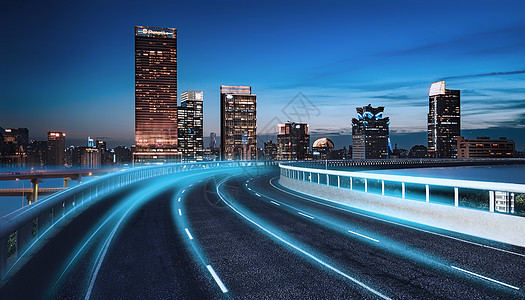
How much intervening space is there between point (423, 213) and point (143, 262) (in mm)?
10677

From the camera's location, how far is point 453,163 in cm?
10925

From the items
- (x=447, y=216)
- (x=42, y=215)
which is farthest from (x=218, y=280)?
(x=447, y=216)

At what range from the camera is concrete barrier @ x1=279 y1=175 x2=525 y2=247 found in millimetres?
10188

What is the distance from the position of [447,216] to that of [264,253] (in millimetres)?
7419

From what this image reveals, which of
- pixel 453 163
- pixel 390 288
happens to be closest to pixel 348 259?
pixel 390 288

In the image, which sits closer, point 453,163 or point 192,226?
point 192,226

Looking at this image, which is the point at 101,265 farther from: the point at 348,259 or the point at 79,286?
the point at 348,259

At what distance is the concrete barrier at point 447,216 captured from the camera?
401 inches

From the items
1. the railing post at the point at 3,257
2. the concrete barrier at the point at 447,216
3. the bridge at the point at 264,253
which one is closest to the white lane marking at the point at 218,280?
the bridge at the point at 264,253

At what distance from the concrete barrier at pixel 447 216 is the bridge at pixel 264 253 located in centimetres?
4

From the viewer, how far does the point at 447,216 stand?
40.5ft

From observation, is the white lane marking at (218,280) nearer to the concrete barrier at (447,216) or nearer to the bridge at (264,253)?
the bridge at (264,253)

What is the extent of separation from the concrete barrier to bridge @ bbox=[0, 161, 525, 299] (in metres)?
0.04

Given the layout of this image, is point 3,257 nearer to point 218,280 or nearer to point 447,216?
point 218,280
